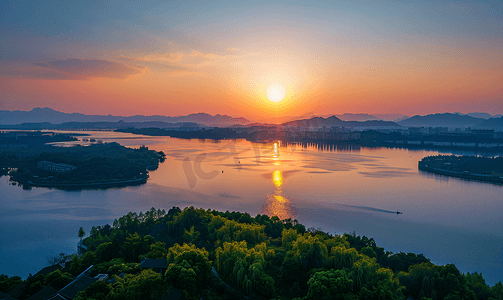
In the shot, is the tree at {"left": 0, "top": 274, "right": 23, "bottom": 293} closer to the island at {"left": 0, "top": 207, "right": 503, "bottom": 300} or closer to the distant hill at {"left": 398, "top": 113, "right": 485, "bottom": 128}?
the island at {"left": 0, "top": 207, "right": 503, "bottom": 300}

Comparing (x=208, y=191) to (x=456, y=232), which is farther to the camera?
(x=208, y=191)

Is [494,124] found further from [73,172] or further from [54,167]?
[54,167]

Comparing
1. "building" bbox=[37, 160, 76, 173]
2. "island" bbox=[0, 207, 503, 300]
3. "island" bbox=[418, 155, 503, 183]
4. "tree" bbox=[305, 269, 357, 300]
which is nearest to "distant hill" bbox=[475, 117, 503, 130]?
"island" bbox=[418, 155, 503, 183]

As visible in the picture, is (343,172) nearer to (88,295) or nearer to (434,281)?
(434,281)

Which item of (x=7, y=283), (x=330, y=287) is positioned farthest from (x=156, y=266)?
(x=330, y=287)

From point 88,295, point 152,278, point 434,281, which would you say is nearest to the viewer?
point 88,295

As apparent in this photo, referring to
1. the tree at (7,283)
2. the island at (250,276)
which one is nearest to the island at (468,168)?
the island at (250,276)

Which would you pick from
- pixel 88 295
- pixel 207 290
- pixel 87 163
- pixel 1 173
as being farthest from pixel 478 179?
pixel 1 173
